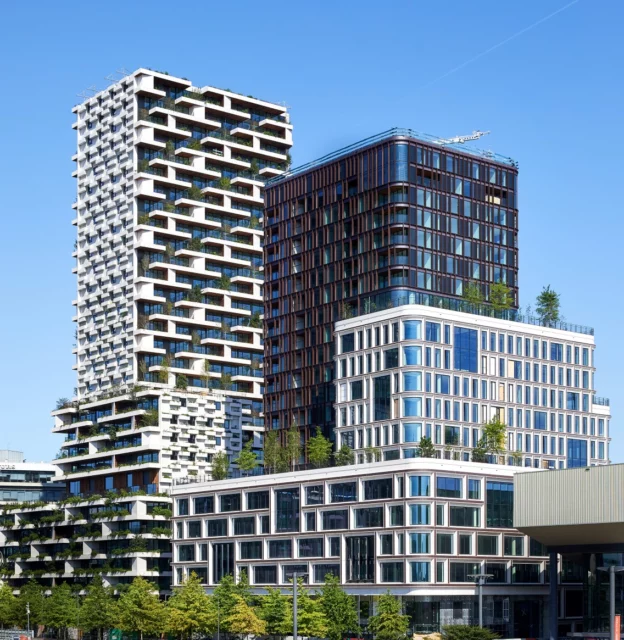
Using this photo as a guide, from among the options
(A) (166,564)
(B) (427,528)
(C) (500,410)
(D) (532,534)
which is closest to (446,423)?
(C) (500,410)

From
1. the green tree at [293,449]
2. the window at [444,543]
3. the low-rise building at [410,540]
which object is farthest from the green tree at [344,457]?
the window at [444,543]

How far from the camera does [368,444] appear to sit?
152 m

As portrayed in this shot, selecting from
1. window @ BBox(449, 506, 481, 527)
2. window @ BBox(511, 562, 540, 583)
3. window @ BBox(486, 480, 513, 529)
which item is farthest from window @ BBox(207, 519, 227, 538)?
window @ BBox(511, 562, 540, 583)

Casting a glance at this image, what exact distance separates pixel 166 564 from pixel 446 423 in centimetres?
5278

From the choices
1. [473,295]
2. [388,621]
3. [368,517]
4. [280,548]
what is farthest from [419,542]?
[473,295]

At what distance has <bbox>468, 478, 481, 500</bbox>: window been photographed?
139250 mm

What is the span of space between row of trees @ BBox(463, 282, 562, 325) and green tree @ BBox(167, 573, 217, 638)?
48.3 m

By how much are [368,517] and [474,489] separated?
1166 cm

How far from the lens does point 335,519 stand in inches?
5674

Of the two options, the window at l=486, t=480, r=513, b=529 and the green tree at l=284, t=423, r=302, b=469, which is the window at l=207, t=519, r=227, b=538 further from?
the window at l=486, t=480, r=513, b=529

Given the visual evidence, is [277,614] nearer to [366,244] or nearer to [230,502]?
[230,502]

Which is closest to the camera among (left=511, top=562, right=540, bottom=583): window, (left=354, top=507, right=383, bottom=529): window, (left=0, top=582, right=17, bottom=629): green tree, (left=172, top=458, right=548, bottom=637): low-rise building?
(left=172, top=458, right=548, bottom=637): low-rise building

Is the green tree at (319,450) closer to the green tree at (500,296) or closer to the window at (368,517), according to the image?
Answer: the window at (368,517)

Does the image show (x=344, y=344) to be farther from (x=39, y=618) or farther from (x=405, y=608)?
(x=39, y=618)
